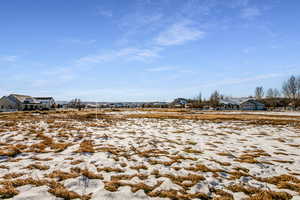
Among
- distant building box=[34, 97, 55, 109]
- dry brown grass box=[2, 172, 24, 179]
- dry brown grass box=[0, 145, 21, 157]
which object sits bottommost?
dry brown grass box=[2, 172, 24, 179]

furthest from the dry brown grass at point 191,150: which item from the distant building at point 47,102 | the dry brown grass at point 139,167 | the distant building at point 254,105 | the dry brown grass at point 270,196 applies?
the distant building at point 254,105

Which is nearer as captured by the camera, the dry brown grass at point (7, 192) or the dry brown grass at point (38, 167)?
the dry brown grass at point (7, 192)

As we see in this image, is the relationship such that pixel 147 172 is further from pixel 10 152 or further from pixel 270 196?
pixel 10 152

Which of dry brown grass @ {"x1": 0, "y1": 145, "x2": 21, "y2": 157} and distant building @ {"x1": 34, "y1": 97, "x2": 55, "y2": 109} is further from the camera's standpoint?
distant building @ {"x1": 34, "y1": 97, "x2": 55, "y2": 109}

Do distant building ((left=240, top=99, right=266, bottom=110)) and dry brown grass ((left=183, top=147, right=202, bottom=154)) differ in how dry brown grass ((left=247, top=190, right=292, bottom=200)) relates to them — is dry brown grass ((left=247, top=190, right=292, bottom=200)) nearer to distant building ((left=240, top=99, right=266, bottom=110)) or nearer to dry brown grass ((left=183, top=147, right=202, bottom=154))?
dry brown grass ((left=183, top=147, right=202, bottom=154))

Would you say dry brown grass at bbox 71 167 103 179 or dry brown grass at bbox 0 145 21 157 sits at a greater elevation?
dry brown grass at bbox 0 145 21 157

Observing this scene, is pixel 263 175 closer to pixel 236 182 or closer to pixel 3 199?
pixel 236 182

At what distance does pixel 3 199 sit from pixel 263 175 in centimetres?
746

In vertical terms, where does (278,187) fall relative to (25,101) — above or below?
below

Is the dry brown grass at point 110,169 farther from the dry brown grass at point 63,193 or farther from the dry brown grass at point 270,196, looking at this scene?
the dry brown grass at point 270,196

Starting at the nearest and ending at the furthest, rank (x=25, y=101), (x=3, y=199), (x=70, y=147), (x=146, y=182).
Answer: (x=3, y=199), (x=146, y=182), (x=70, y=147), (x=25, y=101)

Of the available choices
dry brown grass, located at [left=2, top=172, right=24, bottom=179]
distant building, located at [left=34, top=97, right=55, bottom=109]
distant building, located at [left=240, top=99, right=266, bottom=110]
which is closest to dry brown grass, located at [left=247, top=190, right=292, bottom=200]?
dry brown grass, located at [left=2, top=172, right=24, bottom=179]

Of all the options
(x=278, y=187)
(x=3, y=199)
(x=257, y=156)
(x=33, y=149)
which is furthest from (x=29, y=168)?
(x=257, y=156)

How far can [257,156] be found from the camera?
7.24 meters
